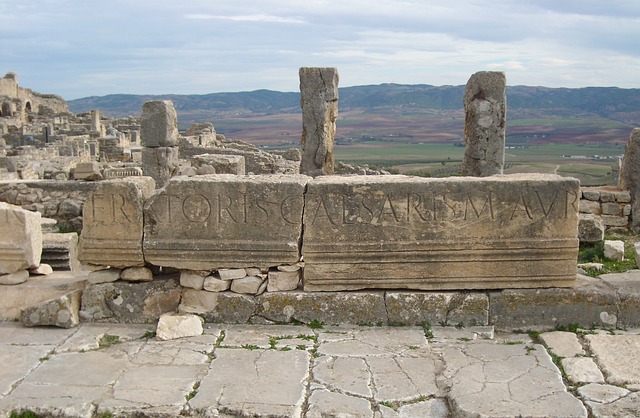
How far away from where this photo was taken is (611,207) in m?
10.4

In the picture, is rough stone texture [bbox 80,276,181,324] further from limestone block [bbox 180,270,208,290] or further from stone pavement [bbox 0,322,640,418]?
limestone block [bbox 180,270,208,290]

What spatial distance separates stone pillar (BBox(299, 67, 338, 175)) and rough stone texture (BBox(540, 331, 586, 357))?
7824 millimetres

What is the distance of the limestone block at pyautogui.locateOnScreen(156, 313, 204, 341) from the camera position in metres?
4.93

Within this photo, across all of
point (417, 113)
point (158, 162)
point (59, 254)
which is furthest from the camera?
point (417, 113)

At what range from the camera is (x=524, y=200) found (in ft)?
16.8

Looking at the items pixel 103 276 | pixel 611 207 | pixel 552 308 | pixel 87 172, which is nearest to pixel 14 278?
pixel 103 276

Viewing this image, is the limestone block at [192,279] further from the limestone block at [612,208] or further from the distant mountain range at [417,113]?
the distant mountain range at [417,113]

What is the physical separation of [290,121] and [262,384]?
73.2 metres

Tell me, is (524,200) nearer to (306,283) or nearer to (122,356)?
(306,283)

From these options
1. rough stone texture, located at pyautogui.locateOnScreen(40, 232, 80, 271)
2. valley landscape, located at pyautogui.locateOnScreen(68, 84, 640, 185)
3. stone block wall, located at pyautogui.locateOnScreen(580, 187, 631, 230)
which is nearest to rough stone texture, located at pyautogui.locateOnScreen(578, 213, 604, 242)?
stone block wall, located at pyautogui.locateOnScreen(580, 187, 631, 230)

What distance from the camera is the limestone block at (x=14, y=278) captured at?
5566 mm

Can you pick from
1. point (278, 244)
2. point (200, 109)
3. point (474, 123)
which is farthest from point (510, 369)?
point (200, 109)

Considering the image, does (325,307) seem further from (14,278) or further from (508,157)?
(508,157)

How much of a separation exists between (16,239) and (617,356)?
14.9 ft
